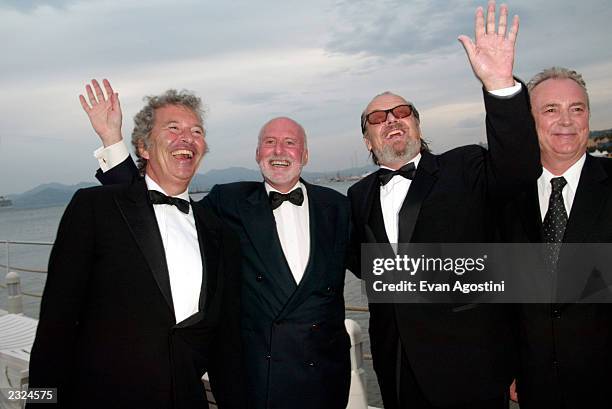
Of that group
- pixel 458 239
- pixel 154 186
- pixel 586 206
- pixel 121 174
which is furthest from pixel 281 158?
pixel 586 206

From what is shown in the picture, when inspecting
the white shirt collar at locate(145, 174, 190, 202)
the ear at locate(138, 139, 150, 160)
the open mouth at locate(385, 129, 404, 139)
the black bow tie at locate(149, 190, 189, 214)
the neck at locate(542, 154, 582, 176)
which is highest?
the open mouth at locate(385, 129, 404, 139)

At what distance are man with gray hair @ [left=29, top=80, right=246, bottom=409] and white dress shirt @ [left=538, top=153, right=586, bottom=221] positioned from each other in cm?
167

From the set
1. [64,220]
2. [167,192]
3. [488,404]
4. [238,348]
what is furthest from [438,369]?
[64,220]

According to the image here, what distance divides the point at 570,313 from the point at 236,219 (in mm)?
1794

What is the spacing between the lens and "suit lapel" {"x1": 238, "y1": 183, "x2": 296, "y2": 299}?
2.48m

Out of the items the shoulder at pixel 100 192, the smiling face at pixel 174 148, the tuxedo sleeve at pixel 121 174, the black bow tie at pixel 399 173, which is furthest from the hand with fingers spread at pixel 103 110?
the black bow tie at pixel 399 173

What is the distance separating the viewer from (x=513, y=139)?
203 cm

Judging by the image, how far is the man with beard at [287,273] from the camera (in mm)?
2389

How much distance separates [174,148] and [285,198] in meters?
0.74

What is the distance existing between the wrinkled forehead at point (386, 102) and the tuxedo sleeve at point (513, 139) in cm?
83

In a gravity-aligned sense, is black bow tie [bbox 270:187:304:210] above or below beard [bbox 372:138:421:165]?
below

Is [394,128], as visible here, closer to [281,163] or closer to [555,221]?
[281,163]

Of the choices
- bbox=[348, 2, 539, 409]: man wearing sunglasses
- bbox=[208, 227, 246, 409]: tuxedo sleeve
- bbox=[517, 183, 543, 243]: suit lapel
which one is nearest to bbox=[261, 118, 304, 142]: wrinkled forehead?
bbox=[348, 2, 539, 409]: man wearing sunglasses

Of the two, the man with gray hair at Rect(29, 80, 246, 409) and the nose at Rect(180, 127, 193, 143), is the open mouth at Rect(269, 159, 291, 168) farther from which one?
the man with gray hair at Rect(29, 80, 246, 409)
